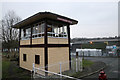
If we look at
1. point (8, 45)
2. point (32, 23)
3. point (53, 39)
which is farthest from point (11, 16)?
point (53, 39)

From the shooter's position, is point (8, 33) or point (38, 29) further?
point (8, 33)

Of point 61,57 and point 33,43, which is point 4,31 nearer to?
point 33,43

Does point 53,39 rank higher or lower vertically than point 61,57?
higher

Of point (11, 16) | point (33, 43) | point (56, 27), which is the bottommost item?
point (33, 43)

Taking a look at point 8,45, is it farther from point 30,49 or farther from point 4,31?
point 30,49

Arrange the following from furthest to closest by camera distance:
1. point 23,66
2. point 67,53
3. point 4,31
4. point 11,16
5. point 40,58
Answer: point 11,16 → point 4,31 → point 23,66 → point 67,53 → point 40,58

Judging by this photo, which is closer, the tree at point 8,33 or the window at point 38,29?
the window at point 38,29

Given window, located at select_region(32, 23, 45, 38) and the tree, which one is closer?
window, located at select_region(32, 23, 45, 38)

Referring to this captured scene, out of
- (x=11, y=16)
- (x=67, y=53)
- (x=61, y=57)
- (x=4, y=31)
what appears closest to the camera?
(x=61, y=57)

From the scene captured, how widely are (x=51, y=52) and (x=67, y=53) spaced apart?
2424 millimetres

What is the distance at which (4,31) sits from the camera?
2455cm

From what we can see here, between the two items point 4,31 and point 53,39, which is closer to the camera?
point 53,39

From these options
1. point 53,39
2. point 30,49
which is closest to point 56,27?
point 53,39

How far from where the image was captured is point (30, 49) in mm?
10938
